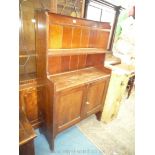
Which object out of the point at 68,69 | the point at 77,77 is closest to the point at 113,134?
the point at 77,77

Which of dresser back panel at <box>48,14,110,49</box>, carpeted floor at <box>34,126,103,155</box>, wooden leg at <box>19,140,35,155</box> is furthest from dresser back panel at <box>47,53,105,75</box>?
carpeted floor at <box>34,126,103,155</box>

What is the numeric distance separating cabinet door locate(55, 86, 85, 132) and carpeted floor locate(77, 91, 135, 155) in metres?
0.39

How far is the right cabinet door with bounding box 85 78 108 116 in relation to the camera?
186cm

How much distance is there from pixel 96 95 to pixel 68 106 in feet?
1.69

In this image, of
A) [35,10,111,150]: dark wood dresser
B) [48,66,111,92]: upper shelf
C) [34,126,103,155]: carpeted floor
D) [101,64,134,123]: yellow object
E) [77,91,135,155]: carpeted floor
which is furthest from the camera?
[101,64,134,123]: yellow object

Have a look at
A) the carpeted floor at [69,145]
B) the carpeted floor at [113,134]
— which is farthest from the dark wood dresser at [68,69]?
the carpeted floor at [113,134]

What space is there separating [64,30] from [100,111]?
141 cm

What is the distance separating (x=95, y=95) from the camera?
6.48 ft

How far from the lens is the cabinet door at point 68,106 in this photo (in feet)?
5.05

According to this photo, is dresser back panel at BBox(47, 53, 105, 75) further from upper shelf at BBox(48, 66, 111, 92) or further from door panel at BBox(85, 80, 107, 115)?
door panel at BBox(85, 80, 107, 115)

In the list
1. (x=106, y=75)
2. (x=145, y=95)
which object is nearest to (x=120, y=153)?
(x=106, y=75)

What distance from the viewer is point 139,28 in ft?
1.63

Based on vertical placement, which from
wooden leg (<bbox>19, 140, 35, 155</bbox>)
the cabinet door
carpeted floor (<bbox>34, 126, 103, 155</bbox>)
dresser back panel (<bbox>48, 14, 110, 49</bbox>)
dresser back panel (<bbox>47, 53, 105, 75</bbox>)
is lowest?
carpeted floor (<bbox>34, 126, 103, 155</bbox>)

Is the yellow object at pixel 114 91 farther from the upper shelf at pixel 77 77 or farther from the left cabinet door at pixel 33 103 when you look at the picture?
the left cabinet door at pixel 33 103
